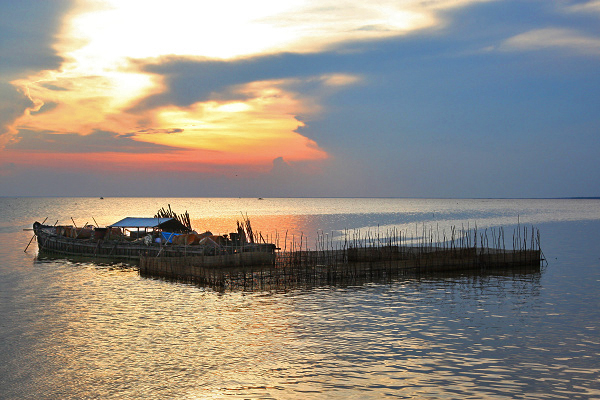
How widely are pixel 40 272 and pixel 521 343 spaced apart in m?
37.0

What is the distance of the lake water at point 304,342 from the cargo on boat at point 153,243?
8217 millimetres

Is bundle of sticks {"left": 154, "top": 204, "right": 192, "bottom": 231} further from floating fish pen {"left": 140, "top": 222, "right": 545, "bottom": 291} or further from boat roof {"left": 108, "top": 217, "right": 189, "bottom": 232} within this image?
floating fish pen {"left": 140, "top": 222, "right": 545, "bottom": 291}

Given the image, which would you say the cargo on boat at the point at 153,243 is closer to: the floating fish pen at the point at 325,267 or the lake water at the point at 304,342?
the floating fish pen at the point at 325,267

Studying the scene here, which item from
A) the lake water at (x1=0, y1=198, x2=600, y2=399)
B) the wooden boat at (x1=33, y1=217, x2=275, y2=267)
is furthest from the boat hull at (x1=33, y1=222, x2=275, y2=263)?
the lake water at (x1=0, y1=198, x2=600, y2=399)

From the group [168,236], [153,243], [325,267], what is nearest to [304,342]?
[325,267]

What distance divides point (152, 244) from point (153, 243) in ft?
0.42

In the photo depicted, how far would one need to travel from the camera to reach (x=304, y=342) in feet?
65.9

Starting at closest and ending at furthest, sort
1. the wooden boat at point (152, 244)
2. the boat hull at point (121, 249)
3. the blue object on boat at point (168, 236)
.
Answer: the wooden boat at point (152, 244), the boat hull at point (121, 249), the blue object on boat at point (168, 236)

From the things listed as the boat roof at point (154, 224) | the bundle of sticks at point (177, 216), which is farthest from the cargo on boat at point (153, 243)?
the bundle of sticks at point (177, 216)

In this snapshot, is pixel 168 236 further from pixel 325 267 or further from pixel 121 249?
pixel 325 267

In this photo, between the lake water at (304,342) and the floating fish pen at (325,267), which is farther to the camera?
the floating fish pen at (325,267)

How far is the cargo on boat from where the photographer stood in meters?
42.2

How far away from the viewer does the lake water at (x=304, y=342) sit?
51.3 feet

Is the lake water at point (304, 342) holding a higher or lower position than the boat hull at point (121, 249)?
lower
